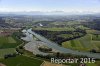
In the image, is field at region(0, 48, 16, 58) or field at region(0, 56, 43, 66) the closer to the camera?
field at region(0, 56, 43, 66)

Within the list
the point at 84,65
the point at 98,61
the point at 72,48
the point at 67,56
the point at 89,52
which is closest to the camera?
the point at 84,65

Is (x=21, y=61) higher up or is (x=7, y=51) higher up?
(x=21, y=61)

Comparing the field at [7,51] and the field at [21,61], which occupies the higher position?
the field at [21,61]

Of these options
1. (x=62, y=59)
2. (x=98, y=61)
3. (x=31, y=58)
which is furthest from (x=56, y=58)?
(x=98, y=61)

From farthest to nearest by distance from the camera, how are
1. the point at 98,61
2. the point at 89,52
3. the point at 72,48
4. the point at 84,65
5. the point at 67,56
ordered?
the point at 72,48, the point at 89,52, the point at 67,56, the point at 98,61, the point at 84,65

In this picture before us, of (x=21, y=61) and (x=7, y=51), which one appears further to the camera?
(x=7, y=51)

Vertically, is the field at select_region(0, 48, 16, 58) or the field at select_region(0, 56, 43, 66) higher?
the field at select_region(0, 56, 43, 66)

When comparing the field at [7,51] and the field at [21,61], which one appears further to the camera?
the field at [7,51]

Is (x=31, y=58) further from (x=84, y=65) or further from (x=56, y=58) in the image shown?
(x=84, y=65)
